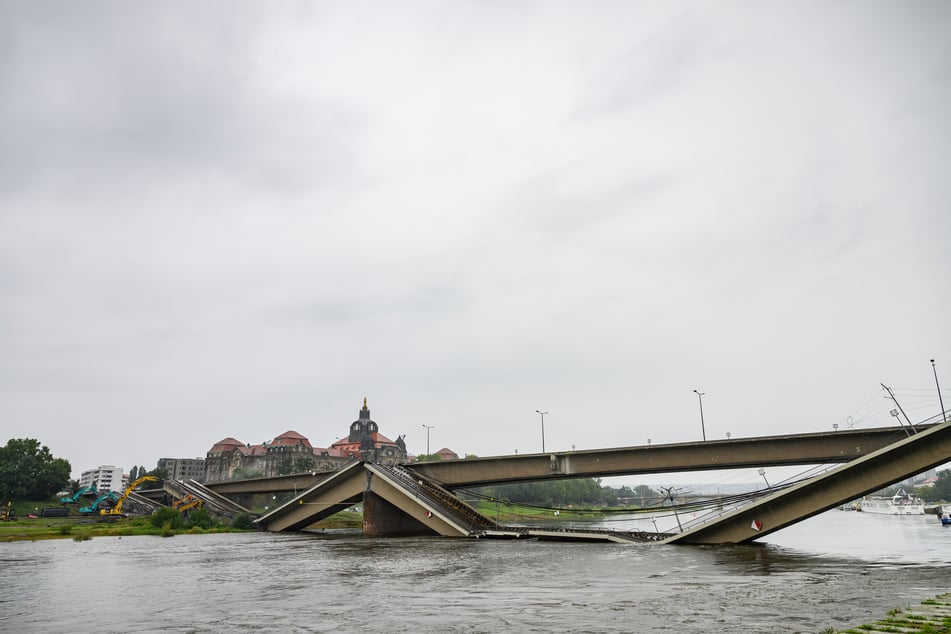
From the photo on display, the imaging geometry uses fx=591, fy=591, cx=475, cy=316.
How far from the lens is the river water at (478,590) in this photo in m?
14.8

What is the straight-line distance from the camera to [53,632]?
14.4 meters

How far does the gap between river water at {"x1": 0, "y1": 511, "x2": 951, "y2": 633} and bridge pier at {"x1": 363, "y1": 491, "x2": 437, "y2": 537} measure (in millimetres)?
23171

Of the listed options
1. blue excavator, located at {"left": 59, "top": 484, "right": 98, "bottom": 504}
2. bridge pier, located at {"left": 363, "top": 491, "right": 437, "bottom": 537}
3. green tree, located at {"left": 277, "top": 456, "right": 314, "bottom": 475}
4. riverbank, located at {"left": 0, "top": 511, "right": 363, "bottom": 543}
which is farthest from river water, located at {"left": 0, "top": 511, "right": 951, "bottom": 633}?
green tree, located at {"left": 277, "top": 456, "right": 314, "bottom": 475}

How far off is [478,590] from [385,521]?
142ft

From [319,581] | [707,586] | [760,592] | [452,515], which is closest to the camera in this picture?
[760,592]

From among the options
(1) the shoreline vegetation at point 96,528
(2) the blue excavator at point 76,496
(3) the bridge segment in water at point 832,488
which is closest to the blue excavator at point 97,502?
(1) the shoreline vegetation at point 96,528

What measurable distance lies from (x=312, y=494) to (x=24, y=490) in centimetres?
7450

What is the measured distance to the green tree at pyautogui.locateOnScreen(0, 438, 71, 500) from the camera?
342ft

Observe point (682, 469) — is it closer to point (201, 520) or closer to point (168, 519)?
point (201, 520)

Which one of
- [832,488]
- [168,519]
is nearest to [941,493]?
[832,488]

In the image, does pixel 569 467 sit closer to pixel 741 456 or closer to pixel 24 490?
pixel 741 456

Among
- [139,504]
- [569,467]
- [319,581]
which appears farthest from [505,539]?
[139,504]

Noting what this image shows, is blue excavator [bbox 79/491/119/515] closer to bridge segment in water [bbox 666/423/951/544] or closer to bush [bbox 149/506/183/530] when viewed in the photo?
bush [bbox 149/506/183/530]

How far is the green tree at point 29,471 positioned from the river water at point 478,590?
86744 millimetres
